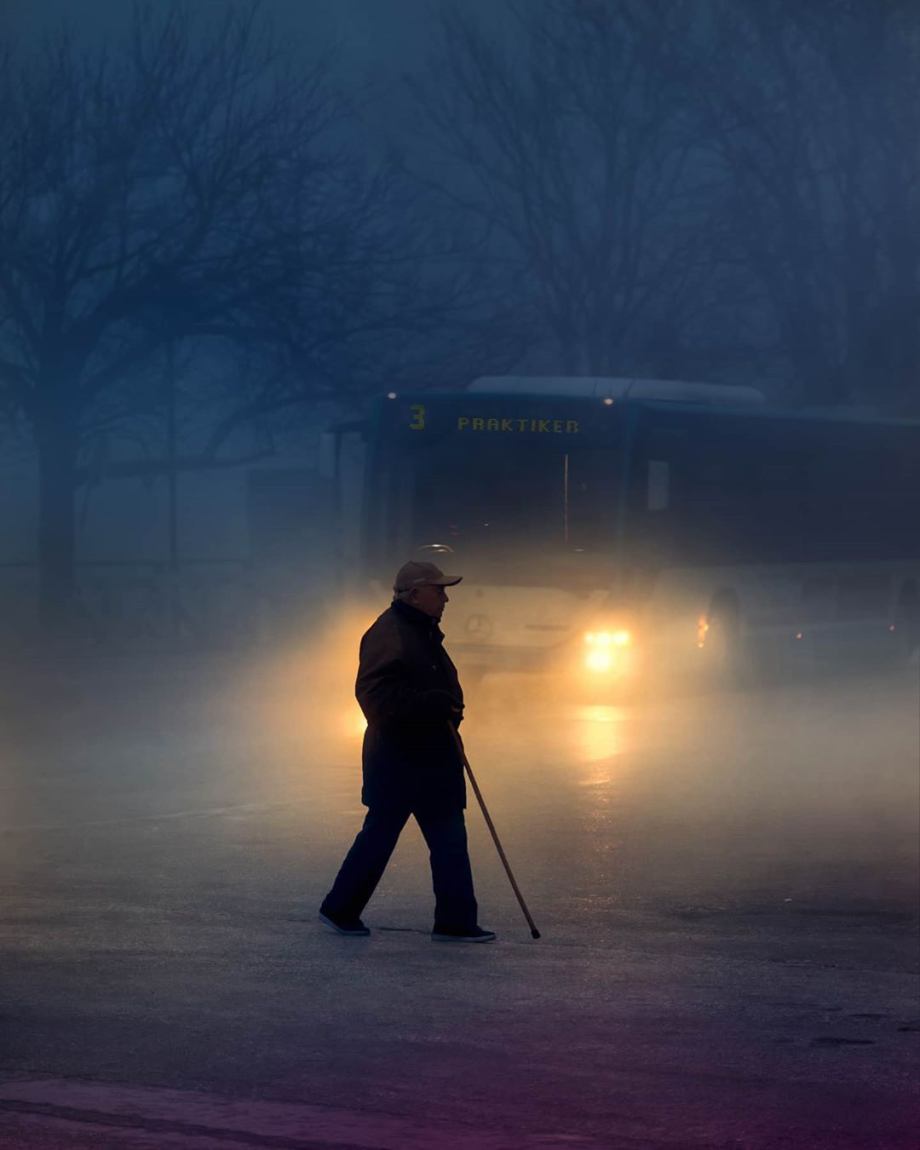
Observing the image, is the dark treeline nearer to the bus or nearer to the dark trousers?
the bus

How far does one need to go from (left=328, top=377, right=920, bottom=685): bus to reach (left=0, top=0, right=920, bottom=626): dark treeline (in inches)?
278

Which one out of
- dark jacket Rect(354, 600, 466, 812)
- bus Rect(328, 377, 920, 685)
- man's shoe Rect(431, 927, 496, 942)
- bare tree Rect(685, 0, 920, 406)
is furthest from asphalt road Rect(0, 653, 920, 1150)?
bare tree Rect(685, 0, 920, 406)

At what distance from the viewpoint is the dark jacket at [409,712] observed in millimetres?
9227

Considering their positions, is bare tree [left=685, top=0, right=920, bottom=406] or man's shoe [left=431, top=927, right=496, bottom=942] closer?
man's shoe [left=431, top=927, right=496, bottom=942]

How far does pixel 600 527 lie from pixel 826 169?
20.9 metres

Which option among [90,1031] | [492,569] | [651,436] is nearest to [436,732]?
[90,1031]

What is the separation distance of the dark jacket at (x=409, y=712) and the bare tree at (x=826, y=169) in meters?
33.8

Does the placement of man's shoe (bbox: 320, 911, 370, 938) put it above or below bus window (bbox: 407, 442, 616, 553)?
below

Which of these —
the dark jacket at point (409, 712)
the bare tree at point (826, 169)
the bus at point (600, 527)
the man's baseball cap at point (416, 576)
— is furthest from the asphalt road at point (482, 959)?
the bare tree at point (826, 169)

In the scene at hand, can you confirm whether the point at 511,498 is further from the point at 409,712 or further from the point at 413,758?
the point at 409,712

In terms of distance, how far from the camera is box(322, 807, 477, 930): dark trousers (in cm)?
930

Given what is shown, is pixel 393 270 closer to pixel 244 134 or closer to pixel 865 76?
pixel 244 134

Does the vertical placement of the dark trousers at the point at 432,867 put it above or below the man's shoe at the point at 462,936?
above

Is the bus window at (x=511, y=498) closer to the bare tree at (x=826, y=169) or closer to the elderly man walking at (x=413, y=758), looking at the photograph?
the elderly man walking at (x=413, y=758)
